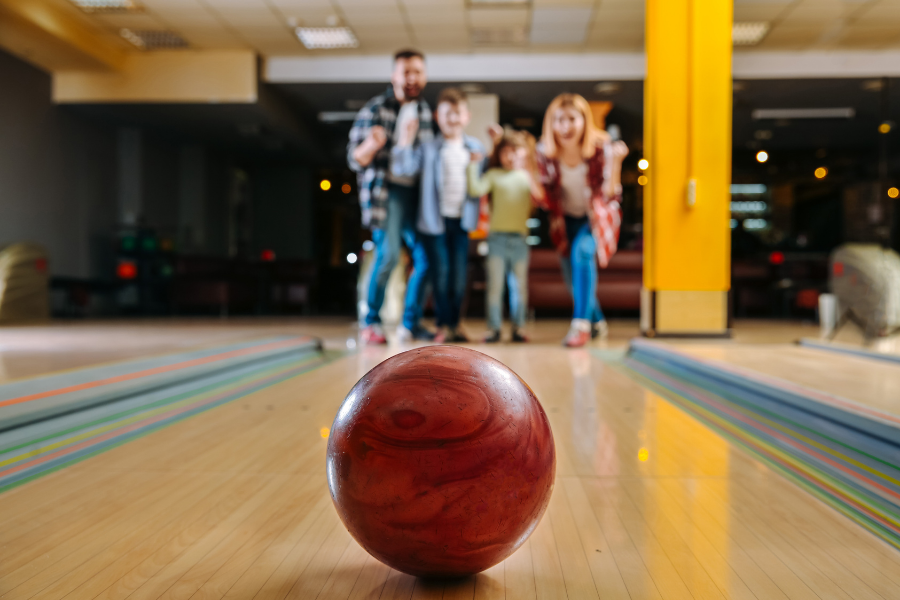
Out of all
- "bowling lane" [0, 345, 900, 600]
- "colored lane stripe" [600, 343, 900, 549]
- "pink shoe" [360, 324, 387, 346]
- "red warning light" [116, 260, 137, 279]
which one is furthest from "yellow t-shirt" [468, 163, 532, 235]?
"red warning light" [116, 260, 137, 279]

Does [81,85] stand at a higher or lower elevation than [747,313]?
higher

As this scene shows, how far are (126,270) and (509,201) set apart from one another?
7.02 meters

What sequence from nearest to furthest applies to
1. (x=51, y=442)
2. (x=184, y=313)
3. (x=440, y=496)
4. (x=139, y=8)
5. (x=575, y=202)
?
(x=440, y=496) < (x=51, y=442) < (x=575, y=202) < (x=139, y=8) < (x=184, y=313)

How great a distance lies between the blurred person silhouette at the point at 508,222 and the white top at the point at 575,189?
178mm

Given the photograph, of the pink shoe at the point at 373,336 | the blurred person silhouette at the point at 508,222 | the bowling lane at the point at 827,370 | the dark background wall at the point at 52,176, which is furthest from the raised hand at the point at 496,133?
the dark background wall at the point at 52,176

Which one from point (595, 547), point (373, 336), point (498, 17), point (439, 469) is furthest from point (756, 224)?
point (439, 469)

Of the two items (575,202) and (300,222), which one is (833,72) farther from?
(300,222)

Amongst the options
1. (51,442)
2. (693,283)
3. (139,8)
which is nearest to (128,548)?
(51,442)

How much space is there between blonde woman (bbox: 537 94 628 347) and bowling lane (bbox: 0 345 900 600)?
8.29ft

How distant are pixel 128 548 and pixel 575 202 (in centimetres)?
346

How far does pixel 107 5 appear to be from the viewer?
6.47 m

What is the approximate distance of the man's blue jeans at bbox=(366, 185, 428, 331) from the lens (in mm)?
3826

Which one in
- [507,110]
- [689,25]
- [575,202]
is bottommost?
[575,202]

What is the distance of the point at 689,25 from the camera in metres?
4.47
